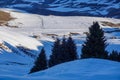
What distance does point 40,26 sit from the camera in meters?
136

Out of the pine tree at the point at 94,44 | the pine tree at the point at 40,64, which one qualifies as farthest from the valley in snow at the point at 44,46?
the pine tree at the point at 94,44

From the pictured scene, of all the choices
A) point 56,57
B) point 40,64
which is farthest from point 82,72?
point 56,57

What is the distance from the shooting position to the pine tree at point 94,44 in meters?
26.0

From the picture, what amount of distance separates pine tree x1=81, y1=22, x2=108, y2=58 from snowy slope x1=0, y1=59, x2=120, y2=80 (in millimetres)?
13750

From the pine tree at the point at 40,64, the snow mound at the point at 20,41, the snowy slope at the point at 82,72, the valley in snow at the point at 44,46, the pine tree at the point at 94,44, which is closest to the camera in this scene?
the snowy slope at the point at 82,72

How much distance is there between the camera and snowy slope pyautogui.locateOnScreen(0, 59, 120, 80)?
936 cm

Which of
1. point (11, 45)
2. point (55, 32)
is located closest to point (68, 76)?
Result: point (11, 45)

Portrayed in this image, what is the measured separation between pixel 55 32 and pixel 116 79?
367ft

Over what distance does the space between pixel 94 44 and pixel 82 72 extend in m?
16.1

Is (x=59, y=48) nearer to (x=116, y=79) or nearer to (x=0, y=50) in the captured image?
(x=116, y=79)

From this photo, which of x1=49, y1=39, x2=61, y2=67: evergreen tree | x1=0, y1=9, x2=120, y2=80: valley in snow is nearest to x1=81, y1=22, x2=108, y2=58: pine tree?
x1=49, y1=39, x2=61, y2=67: evergreen tree

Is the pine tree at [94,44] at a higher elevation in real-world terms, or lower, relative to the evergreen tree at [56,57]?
higher

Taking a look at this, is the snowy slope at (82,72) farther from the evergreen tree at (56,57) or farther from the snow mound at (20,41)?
the snow mound at (20,41)

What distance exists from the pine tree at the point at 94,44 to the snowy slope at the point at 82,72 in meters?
13.7
